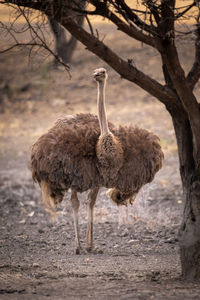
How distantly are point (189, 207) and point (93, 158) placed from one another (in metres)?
1.69

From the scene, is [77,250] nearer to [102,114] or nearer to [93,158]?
[93,158]

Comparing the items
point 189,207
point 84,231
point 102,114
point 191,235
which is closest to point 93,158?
point 102,114

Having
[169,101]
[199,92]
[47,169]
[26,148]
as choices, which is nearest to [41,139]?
[47,169]

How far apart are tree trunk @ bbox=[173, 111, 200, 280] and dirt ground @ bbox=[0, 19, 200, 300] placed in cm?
20

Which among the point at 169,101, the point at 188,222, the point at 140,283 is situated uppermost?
the point at 169,101

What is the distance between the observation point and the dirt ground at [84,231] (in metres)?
4.97

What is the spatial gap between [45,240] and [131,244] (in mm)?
1108

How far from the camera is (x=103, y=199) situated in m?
9.14

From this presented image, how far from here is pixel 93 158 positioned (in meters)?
6.55

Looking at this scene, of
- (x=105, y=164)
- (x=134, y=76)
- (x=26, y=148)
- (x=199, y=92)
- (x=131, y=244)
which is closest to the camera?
(x=134, y=76)

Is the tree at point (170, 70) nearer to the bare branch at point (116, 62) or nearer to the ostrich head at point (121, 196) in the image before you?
the bare branch at point (116, 62)

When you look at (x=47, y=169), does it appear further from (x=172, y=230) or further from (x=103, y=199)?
(x=103, y=199)

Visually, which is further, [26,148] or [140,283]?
[26,148]

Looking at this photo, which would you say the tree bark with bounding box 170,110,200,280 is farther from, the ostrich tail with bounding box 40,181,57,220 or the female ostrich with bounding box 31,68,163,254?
the ostrich tail with bounding box 40,181,57,220
